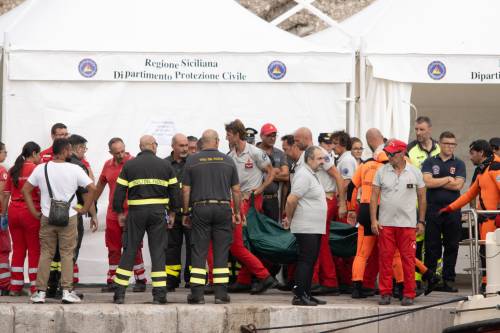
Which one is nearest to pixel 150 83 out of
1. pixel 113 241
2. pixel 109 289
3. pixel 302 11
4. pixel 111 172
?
pixel 111 172

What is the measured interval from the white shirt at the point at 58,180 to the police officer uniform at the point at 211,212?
110cm

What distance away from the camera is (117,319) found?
1064cm

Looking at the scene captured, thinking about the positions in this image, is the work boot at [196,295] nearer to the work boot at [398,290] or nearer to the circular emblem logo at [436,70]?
the work boot at [398,290]

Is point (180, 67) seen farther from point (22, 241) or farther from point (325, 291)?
point (325, 291)

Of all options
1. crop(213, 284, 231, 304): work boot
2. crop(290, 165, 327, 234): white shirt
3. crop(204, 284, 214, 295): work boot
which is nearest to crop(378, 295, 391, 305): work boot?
crop(290, 165, 327, 234): white shirt

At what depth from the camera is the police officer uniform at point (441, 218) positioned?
1268 centimetres

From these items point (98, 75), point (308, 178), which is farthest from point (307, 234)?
point (98, 75)

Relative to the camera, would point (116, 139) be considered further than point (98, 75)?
No

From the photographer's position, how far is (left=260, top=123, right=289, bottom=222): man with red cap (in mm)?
12797

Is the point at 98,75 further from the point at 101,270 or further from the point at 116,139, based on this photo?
the point at 101,270

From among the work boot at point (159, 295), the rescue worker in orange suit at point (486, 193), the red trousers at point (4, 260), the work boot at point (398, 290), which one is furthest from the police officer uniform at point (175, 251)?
the rescue worker in orange suit at point (486, 193)

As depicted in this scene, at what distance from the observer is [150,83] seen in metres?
13.6

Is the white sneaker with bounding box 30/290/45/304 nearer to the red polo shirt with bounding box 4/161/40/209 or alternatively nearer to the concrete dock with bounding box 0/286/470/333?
the concrete dock with bounding box 0/286/470/333

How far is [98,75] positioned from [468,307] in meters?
5.56
